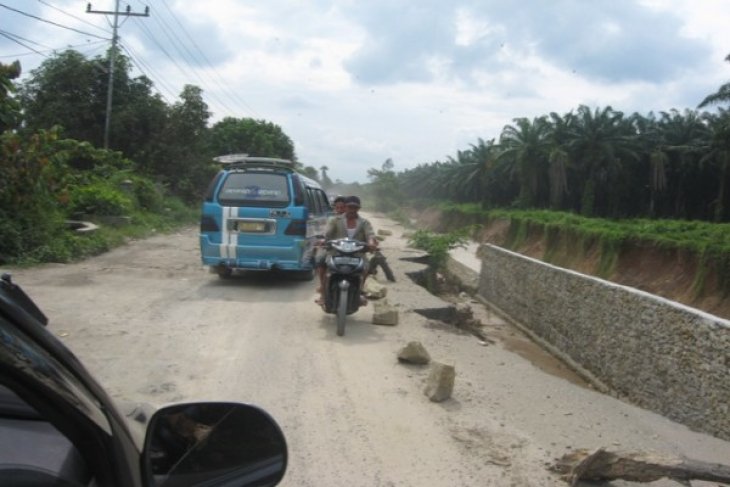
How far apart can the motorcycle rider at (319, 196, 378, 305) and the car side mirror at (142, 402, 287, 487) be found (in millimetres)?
6761

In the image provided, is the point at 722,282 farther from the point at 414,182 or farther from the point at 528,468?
the point at 414,182

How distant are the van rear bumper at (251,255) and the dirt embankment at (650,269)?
1298cm

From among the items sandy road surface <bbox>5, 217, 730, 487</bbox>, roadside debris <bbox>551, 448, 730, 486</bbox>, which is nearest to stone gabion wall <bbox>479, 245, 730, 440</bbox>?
sandy road surface <bbox>5, 217, 730, 487</bbox>

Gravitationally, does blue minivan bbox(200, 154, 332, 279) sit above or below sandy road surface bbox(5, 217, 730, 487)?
above

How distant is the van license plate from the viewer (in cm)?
1027

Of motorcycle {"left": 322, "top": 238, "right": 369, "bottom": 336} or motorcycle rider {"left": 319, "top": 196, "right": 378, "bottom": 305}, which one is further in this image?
motorcycle rider {"left": 319, "top": 196, "right": 378, "bottom": 305}

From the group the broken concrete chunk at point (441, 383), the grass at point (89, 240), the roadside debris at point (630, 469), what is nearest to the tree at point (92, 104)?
the grass at point (89, 240)

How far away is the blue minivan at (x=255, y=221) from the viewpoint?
33.7 feet

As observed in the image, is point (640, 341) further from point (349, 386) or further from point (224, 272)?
point (224, 272)

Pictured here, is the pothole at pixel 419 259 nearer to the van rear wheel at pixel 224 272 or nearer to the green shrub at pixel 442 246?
the green shrub at pixel 442 246

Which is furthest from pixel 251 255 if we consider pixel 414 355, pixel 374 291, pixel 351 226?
pixel 414 355

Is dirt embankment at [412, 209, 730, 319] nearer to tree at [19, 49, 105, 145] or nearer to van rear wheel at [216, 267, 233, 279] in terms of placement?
van rear wheel at [216, 267, 233, 279]

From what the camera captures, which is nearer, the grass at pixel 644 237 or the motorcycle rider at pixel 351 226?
the motorcycle rider at pixel 351 226

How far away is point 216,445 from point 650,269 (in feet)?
76.7
